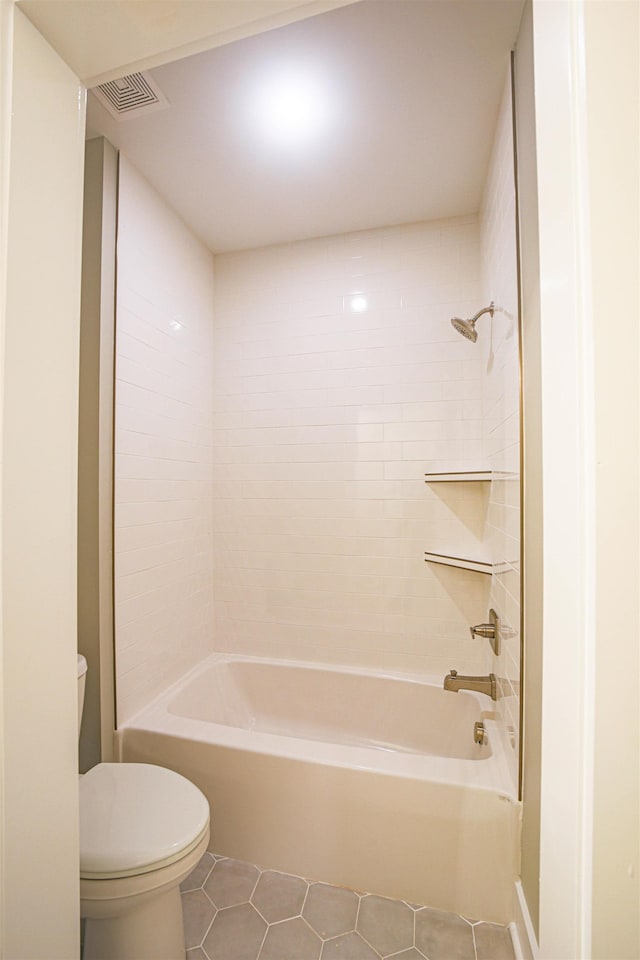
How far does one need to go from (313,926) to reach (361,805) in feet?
1.11

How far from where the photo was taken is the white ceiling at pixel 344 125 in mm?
1266

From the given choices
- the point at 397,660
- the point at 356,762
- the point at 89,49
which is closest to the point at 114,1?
the point at 89,49

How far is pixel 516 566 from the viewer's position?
51.4 inches

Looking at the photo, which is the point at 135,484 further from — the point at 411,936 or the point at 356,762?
the point at 411,936

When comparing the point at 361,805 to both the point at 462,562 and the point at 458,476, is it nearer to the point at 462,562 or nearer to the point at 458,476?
the point at 462,562

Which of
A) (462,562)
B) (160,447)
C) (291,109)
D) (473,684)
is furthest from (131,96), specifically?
(473,684)

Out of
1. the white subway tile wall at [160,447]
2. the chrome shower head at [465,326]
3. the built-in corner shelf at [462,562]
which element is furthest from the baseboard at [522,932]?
the chrome shower head at [465,326]

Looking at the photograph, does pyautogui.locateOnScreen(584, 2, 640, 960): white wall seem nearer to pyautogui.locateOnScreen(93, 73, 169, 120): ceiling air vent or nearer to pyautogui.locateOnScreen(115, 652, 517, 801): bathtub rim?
pyautogui.locateOnScreen(115, 652, 517, 801): bathtub rim

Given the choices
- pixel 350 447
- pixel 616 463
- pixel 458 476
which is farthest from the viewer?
pixel 350 447

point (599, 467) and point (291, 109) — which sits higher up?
point (291, 109)

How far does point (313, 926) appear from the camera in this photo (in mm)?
1349

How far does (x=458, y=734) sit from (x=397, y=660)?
1.29 feet

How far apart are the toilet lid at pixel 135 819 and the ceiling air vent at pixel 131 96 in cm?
209

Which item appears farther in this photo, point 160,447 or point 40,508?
point 160,447
